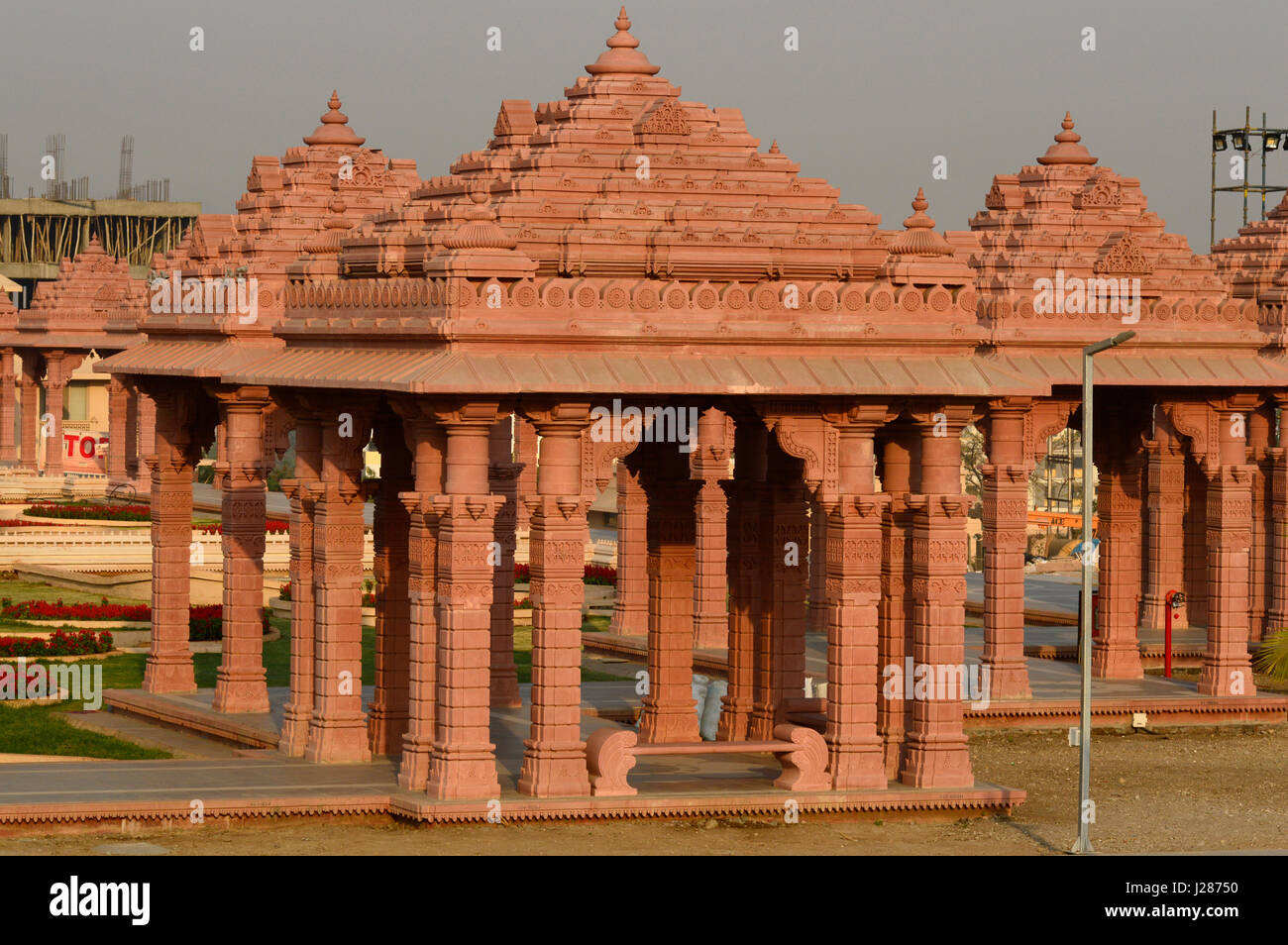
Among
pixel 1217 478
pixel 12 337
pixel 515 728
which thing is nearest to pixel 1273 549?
pixel 1217 478

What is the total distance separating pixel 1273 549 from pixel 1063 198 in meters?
7.90

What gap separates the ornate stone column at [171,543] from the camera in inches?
1542

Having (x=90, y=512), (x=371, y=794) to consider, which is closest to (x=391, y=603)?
(x=371, y=794)

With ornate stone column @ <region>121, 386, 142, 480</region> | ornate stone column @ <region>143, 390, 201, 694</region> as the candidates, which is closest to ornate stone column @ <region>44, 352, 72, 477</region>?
ornate stone column @ <region>121, 386, 142, 480</region>

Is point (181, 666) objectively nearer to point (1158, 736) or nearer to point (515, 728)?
point (515, 728)

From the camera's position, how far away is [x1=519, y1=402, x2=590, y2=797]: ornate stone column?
28297 mm

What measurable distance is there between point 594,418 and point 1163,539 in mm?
22713

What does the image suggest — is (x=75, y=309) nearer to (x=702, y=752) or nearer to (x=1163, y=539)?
(x=1163, y=539)

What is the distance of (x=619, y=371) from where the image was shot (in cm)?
2831

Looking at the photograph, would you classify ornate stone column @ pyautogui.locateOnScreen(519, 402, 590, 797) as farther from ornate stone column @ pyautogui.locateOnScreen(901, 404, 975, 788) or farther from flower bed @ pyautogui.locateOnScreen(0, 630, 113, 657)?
flower bed @ pyautogui.locateOnScreen(0, 630, 113, 657)

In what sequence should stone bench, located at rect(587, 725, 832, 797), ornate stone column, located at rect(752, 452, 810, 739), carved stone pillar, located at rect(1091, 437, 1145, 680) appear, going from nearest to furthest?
1. stone bench, located at rect(587, 725, 832, 797)
2. ornate stone column, located at rect(752, 452, 810, 739)
3. carved stone pillar, located at rect(1091, 437, 1145, 680)

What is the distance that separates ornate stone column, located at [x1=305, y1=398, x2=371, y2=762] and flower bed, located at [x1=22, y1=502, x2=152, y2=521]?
32709 mm

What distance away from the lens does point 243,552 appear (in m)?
36.8

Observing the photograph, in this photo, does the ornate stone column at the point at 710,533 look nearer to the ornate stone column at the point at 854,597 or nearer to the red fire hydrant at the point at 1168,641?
the red fire hydrant at the point at 1168,641
